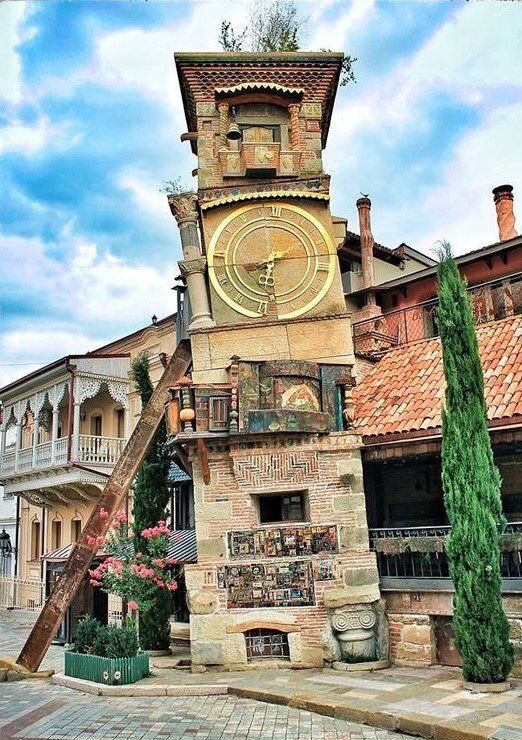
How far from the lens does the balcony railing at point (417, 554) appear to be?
11.5m

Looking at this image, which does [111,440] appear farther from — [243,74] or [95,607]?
[243,74]

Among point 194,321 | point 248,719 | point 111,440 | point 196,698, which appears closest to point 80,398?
point 111,440

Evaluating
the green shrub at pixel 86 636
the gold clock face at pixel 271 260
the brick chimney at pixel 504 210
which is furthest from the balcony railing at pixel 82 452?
the brick chimney at pixel 504 210

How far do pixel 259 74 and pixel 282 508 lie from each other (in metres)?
9.58

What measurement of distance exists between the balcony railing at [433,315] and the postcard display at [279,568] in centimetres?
510

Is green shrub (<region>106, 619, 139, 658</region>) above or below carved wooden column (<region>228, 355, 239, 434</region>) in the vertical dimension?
below

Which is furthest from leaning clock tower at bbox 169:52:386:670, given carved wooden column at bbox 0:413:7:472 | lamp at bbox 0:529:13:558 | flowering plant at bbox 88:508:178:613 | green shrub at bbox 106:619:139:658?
lamp at bbox 0:529:13:558

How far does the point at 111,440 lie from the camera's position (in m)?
22.9

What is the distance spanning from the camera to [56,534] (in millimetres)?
25734

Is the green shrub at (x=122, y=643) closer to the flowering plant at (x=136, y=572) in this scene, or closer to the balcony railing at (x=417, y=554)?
the flowering plant at (x=136, y=572)

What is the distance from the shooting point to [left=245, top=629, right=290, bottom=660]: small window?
1255cm

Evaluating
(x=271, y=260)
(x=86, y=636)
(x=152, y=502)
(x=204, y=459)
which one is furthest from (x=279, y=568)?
(x=271, y=260)

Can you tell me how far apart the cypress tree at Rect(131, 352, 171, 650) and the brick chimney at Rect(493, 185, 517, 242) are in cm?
1298

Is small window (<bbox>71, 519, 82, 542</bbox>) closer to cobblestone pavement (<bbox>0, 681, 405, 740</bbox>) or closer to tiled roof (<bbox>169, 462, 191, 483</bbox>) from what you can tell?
tiled roof (<bbox>169, 462, 191, 483</bbox>)
